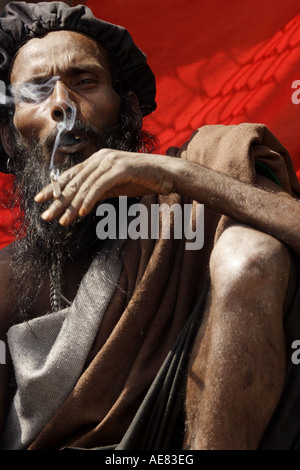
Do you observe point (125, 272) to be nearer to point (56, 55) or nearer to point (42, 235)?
point (42, 235)

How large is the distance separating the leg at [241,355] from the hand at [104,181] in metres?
0.34

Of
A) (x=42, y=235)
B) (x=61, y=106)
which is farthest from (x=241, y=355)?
(x=61, y=106)

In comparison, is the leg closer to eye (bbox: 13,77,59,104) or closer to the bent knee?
the bent knee

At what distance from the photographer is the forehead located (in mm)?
2451

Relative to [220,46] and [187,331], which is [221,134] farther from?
[220,46]

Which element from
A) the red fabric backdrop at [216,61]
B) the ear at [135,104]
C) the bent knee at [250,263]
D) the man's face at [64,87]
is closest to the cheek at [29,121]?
the man's face at [64,87]

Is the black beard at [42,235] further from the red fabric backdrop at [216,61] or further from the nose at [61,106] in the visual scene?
the red fabric backdrop at [216,61]

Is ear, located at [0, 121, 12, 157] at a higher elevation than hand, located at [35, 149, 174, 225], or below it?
below

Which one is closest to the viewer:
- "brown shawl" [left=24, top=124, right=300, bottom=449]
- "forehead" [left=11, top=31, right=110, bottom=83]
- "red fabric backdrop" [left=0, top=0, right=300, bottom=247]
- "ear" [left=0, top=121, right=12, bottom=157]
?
"brown shawl" [left=24, top=124, right=300, bottom=449]

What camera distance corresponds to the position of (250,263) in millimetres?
1600

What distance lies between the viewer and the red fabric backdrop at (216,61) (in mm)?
3277

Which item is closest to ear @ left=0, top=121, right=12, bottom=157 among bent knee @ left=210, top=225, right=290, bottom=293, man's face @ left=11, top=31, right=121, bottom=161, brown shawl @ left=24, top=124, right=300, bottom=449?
man's face @ left=11, top=31, right=121, bottom=161

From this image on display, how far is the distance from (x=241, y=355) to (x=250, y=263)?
0.19 meters

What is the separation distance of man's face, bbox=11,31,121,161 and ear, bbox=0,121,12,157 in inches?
5.2
